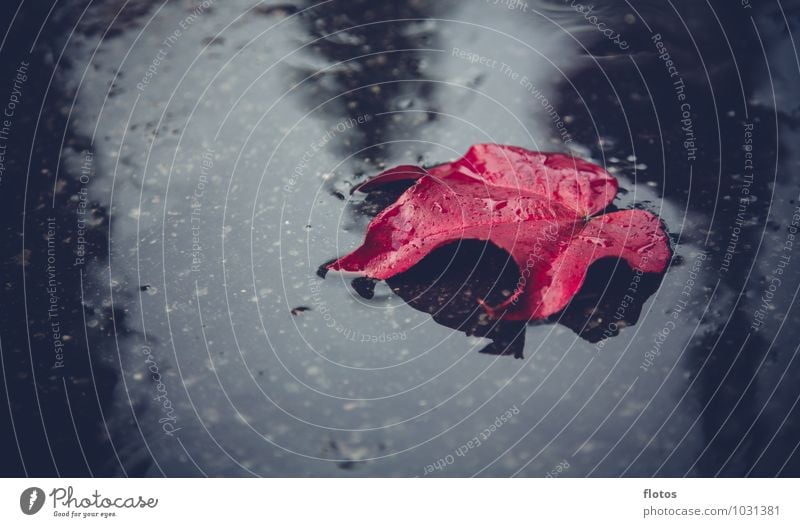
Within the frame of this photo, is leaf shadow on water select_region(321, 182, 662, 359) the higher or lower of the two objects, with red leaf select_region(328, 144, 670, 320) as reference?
lower

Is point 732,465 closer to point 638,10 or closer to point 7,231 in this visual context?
point 638,10
